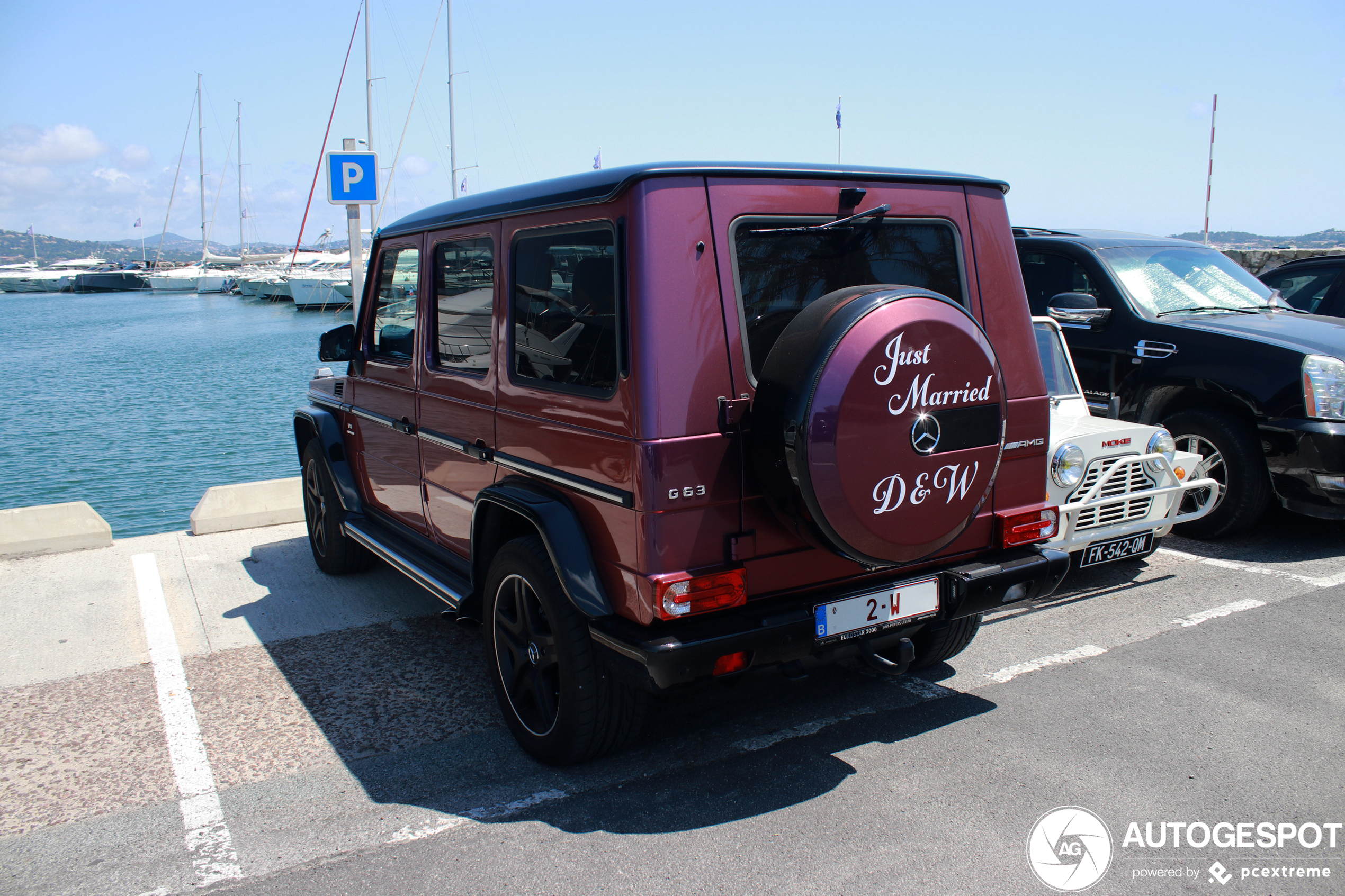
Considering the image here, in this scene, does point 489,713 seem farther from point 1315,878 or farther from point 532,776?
point 1315,878

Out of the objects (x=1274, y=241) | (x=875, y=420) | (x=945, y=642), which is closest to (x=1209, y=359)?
(x=945, y=642)

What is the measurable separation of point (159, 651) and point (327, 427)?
60.3 inches

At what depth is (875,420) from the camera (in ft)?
9.38

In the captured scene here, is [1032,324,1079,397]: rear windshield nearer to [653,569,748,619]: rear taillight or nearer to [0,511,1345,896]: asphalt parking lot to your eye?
[0,511,1345,896]: asphalt parking lot

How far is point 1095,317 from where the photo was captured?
670 centimetres

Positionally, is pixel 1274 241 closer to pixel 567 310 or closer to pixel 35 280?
pixel 567 310

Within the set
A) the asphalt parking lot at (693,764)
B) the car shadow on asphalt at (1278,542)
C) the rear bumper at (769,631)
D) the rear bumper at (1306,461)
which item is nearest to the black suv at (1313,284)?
the car shadow on asphalt at (1278,542)

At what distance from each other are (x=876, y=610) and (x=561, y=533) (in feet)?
3.62

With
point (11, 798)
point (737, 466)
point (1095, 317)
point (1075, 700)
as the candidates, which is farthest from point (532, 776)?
point (1095, 317)

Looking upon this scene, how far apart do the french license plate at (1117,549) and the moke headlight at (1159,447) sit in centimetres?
37

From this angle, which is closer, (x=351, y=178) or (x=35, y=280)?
(x=351, y=178)

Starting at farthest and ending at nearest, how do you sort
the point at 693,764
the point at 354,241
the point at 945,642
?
the point at 354,241, the point at 945,642, the point at 693,764

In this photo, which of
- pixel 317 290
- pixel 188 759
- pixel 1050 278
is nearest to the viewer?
pixel 188 759

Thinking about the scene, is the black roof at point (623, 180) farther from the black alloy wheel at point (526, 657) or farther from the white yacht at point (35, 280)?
the white yacht at point (35, 280)
